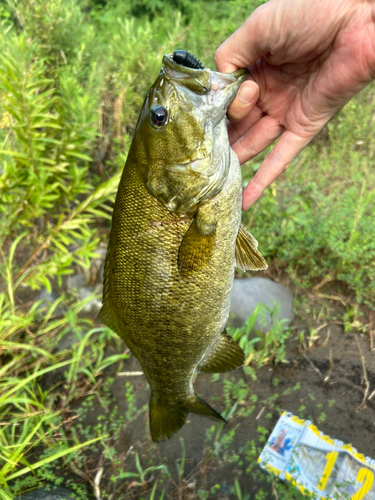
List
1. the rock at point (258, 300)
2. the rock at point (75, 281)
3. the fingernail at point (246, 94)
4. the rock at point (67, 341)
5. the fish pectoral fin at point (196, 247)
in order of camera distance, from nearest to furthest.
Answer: the fish pectoral fin at point (196, 247) → the fingernail at point (246, 94) → the rock at point (67, 341) → the rock at point (258, 300) → the rock at point (75, 281)

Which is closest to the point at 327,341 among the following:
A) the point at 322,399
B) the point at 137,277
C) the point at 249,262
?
the point at 322,399

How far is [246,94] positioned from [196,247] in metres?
0.72

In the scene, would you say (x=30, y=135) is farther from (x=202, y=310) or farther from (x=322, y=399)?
(x=322, y=399)

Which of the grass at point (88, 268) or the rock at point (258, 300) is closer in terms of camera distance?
the grass at point (88, 268)

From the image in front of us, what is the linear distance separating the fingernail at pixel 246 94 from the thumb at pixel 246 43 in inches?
5.9

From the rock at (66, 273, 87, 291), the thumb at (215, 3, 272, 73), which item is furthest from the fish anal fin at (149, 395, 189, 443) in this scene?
the rock at (66, 273, 87, 291)

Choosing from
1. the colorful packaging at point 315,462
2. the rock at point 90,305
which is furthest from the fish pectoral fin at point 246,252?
the rock at point 90,305

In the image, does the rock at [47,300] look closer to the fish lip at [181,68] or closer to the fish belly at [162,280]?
the fish belly at [162,280]

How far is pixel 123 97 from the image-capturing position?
350 centimetres

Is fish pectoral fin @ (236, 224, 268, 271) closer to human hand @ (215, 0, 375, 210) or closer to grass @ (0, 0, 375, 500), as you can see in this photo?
human hand @ (215, 0, 375, 210)

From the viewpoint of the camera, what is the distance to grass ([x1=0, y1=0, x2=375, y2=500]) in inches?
84.1

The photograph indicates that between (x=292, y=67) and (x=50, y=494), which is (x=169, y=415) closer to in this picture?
(x=50, y=494)

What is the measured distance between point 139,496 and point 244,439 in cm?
78

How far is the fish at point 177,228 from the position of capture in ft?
3.93
